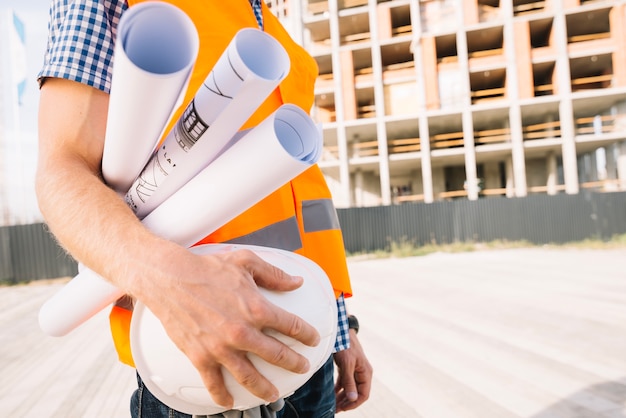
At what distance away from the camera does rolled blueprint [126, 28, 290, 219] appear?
1.52 ft

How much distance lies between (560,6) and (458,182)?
11.4m

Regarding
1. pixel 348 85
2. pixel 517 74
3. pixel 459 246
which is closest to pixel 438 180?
pixel 517 74

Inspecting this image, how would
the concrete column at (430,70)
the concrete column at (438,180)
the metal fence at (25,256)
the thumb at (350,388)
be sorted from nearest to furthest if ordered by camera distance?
the thumb at (350,388), the metal fence at (25,256), the concrete column at (430,70), the concrete column at (438,180)

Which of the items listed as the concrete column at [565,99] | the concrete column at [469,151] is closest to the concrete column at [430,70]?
the concrete column at [469,151]

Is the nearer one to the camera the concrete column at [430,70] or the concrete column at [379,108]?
the concrete column at [430,70]

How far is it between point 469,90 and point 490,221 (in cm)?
971

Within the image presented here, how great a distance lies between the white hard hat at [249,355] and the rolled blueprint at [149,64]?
0.21 meters

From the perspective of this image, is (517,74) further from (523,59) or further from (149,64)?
(149,64)

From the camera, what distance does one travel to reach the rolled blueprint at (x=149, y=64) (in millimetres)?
433

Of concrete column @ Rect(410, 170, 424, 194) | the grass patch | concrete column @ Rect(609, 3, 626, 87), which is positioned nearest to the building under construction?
concrete column @ Rect(609, 3, 626, 87)

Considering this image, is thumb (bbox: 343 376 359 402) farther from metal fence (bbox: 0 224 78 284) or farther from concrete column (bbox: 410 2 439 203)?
concrete column (bbox: 410 2 439 203)

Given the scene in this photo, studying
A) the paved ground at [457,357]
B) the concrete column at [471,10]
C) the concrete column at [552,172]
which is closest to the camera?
the paved ground at [457,357]

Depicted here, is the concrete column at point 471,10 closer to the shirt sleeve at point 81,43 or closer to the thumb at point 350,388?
the thumb at point 350,388

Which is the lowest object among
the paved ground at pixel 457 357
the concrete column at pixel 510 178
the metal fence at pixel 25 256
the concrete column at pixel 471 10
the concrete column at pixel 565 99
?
the paved ground at pixel 457 357
